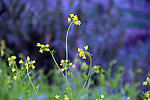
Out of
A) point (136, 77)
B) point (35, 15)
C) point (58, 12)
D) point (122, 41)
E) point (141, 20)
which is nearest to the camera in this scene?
point (35, 15)

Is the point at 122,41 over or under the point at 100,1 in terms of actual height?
under

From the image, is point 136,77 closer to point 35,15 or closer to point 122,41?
point 122,41

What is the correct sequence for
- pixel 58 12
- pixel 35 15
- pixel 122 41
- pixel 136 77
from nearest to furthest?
pixel 35 15, pixel 58 12, pixel 136 77, pixel 122 41

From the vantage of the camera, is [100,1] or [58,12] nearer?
[58,12]

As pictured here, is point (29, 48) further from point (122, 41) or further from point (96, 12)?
point (122, 41)

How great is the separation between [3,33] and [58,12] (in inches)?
24.1

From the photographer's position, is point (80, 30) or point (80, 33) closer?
point (80, 30)

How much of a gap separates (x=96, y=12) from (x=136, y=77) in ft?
3.04

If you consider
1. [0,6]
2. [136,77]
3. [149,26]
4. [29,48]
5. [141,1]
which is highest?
[141,1]

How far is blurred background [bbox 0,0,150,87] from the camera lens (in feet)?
6.50

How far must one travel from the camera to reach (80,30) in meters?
1.92

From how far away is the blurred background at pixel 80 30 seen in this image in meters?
1.98

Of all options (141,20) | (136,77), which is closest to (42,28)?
(136,77)

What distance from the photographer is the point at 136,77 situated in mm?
2338
